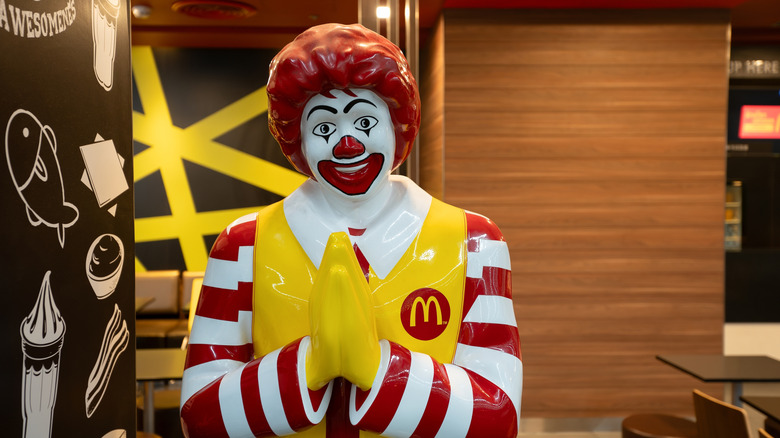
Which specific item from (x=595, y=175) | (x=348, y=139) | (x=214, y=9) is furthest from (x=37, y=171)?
(x=214, y=9)

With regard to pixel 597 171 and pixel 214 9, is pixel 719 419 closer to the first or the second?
pixel 597 171

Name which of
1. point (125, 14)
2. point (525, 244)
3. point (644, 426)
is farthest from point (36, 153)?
point (525, 244)

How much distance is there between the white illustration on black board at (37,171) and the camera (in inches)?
46.4

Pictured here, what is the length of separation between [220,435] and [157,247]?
5310 mm


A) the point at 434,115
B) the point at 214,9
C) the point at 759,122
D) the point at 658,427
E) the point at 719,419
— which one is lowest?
the point at 658,427

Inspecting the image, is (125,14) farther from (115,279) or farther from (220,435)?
(220,435)

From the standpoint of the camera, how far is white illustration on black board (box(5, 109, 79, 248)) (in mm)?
1180

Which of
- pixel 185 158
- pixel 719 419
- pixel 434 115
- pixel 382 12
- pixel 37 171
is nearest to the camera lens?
pixel 37 171

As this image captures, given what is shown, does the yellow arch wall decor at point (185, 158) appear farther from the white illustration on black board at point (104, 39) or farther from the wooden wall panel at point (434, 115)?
the white illustration on black board at point (104, 39)

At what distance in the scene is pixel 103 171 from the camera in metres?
1.50

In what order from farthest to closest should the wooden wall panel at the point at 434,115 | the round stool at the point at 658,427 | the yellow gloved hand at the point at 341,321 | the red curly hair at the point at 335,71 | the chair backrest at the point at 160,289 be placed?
the chair backrest at the point at 160,289 → the wooden wall panel at the point at 434,115 → the round stool at the point at 658,427 → the red curly hair at the point at 335,71 → the yellow gloved hand at the point at 341,321

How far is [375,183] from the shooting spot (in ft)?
4.00

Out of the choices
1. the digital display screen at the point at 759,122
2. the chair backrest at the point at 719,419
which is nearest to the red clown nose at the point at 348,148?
the chair backrest at the point at 719,419

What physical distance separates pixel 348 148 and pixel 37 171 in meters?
0.61
